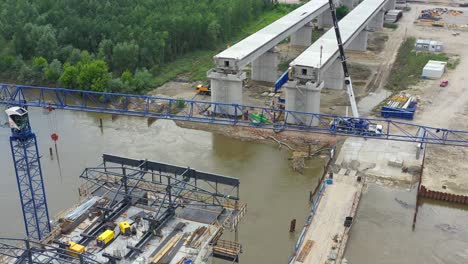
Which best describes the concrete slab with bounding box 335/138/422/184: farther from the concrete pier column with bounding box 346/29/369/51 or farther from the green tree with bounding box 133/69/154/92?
the concrete pier column with bounding box 346/29/369/51

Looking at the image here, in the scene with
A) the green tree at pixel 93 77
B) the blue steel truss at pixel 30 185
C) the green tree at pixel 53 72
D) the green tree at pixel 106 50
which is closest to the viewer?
the blue steel truss at pixel 30 185

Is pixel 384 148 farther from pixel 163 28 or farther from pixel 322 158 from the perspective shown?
pixel 163 28

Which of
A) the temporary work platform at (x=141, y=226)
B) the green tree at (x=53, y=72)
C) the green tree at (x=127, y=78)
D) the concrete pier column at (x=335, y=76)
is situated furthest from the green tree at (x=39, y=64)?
the temporary work platform at (x=141, y=226)

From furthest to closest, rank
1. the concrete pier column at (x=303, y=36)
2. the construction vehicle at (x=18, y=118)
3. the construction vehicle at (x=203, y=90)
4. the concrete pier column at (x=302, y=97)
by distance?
1. the concrete pier column at (x=303, y=36)
2. the construction vehicle at (x=203, y=90)
3. the concrete pier column at (x=302, y=97)
4. the construction vehicle at (x=18, y=118)

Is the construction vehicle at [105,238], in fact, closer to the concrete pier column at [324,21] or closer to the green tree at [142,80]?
the green tree at [142,80]

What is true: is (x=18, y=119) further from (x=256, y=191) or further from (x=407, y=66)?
(x=407, y=66)

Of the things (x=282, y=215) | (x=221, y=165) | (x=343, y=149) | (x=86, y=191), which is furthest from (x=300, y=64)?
(x=86, y=191)
